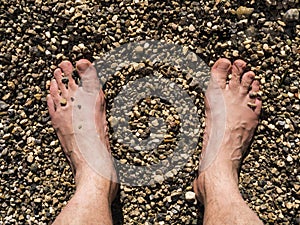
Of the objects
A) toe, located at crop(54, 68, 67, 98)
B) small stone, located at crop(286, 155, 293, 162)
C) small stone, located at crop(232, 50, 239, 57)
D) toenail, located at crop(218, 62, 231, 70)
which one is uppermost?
small stone, located at crop(232, 50, 239, 57)

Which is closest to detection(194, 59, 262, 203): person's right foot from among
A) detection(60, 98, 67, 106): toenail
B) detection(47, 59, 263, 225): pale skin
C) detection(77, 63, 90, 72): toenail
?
detection(47, 59, 263, 225): pale skin

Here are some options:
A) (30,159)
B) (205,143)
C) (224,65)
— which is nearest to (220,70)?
(224,65)

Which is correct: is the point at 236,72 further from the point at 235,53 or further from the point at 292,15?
the point at 292,15

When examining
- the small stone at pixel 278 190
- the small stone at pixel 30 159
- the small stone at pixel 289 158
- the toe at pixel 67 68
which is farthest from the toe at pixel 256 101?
the small stone at pixel 30 159

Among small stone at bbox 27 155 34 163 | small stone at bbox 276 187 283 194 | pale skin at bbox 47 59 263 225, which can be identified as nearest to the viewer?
pale skin at bbox 47 59 263 225

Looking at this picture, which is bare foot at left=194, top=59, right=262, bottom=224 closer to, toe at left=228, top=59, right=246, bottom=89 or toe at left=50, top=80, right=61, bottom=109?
toe at left=228, top=59, right=246, bottom=89

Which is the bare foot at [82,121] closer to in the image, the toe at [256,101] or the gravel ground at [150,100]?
the gravel ground at [150,100]

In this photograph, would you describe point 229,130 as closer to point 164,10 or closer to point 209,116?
point 209,116
